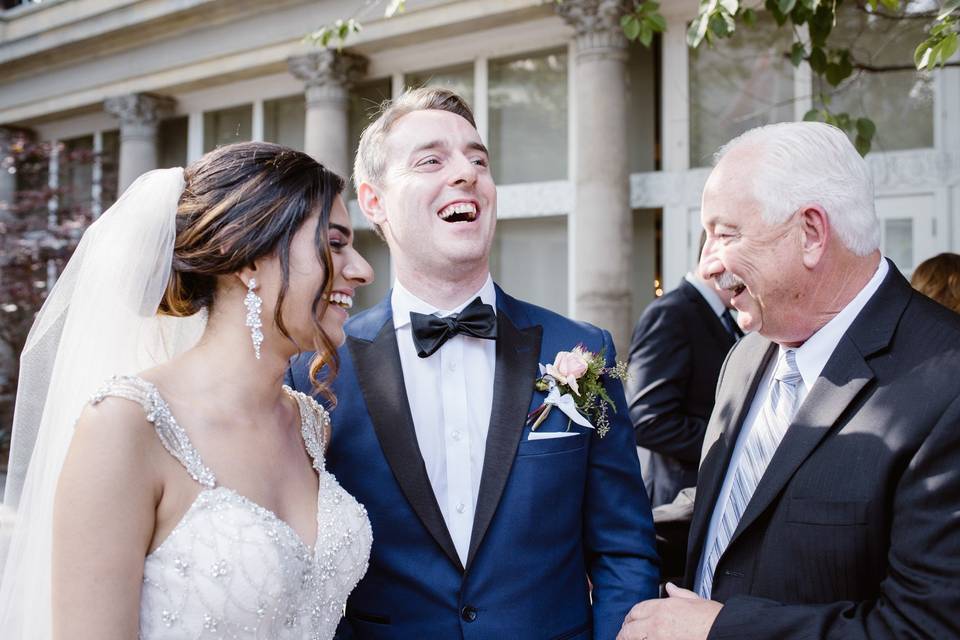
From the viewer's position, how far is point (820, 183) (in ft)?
7.61

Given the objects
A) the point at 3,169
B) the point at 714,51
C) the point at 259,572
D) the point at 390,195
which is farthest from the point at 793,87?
the point at 3,169

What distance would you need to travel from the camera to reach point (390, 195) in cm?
282

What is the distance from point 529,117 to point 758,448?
827cm

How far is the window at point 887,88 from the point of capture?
26.9ft

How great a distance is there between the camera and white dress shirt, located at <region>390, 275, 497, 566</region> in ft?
8.36

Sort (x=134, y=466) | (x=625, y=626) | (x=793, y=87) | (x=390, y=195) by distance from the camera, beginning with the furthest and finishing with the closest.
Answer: (x=793, y=87), (x=390, y=195), (x=625, y=626), (x=134, y=466)

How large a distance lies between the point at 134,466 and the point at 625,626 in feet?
4.50

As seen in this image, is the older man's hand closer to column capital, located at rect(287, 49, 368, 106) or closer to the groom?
the groom

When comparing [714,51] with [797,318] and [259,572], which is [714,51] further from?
[259,572]

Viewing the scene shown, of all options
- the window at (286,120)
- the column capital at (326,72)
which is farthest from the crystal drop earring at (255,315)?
the window at (286,120)

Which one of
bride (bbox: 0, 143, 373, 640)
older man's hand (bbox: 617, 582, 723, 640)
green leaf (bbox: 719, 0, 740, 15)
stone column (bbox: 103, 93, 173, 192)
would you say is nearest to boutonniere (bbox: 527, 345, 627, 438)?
older man's hand (bbox: 617, 582, 723, 640)

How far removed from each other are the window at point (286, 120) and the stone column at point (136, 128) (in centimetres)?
168

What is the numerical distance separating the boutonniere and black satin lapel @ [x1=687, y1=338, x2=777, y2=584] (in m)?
0.35

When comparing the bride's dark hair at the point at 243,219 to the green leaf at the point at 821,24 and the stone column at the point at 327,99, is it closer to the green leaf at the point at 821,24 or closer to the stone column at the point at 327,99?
the green leaf at the point at 821,24
